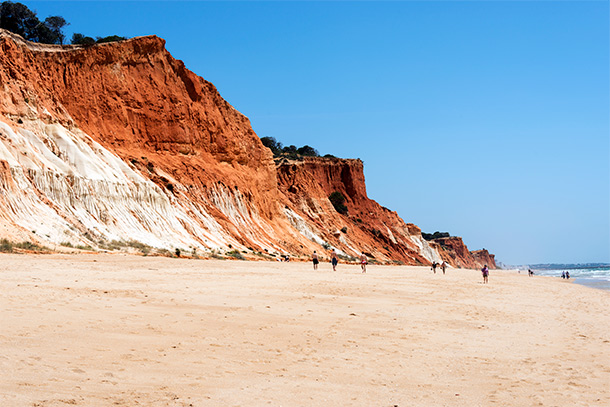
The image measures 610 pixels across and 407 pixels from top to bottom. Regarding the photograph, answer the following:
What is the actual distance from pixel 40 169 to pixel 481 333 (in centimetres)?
2657

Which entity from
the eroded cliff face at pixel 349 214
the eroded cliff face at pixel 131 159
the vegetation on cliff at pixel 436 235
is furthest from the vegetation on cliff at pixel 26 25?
the vegetation on cliff at pixel 436 235

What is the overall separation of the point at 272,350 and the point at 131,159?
3462cm

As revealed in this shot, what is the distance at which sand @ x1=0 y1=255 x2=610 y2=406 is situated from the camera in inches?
229

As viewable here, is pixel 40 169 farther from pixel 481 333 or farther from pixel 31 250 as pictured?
pixel 481 333

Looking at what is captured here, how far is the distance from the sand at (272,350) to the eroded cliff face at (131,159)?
16124mm

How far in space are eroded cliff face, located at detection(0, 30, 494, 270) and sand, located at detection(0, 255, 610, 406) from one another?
16124mm

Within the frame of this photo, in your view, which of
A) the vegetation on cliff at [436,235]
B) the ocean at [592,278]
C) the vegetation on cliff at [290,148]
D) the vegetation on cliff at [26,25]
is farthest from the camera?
the vegetation on cliff at [436,235]

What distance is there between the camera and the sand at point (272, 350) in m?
5.80

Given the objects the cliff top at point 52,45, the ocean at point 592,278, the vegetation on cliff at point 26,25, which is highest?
the vegetation on cliff at point 26,25

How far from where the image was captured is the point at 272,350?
784 cm

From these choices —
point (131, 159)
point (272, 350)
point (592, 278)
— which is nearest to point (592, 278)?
point (592, 278)

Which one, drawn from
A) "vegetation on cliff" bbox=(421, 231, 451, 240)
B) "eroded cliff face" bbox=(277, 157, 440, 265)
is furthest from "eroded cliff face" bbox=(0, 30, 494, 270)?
"vegetation on cliff" bbox=(421, 231, 451, 240)

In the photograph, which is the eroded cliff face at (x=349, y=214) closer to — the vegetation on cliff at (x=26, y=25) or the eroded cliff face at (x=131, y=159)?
the eroded cliff face at (x=131, y=159)

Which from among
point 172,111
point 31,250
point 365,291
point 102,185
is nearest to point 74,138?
point 102,185
